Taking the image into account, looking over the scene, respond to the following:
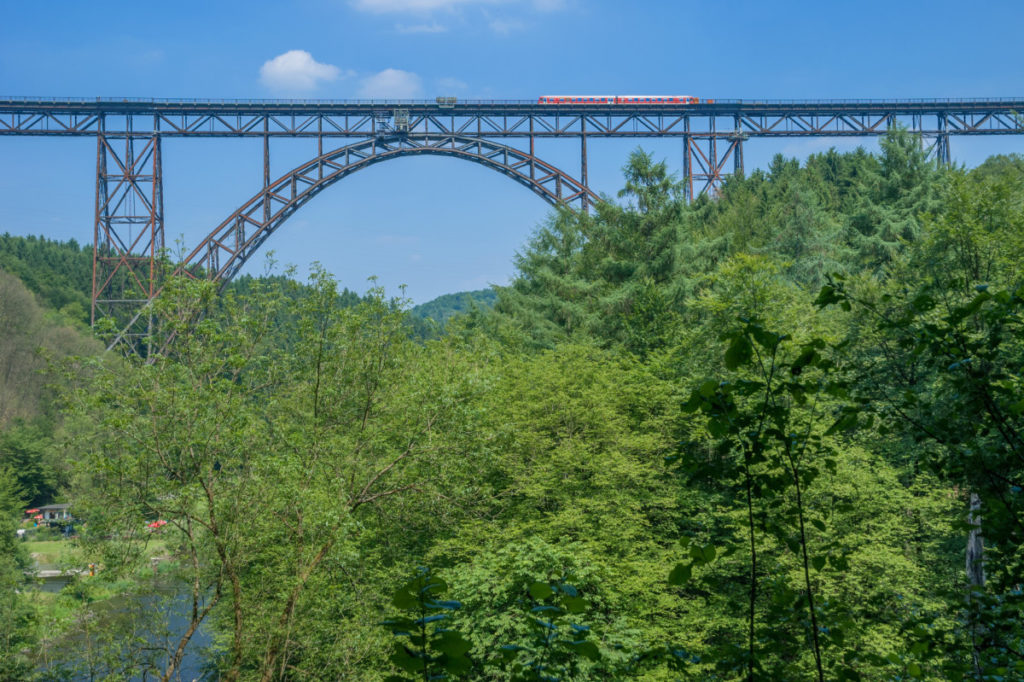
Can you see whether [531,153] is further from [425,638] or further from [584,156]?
[425,638]

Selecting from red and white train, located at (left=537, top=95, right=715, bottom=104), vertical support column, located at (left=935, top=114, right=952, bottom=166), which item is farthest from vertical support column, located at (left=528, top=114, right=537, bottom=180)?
vertical support column, located at (left=935, top=114, right=952, bottom=166)

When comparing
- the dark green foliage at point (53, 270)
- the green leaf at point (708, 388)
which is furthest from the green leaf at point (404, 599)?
the dark green foliage at point (53, 270)

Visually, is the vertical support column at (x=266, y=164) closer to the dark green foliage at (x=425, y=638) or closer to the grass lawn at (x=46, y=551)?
the grass lawn at (x=46, y=551)

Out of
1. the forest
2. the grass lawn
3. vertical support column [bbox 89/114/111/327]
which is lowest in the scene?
the grass lawn

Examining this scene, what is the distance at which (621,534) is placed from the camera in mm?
15758

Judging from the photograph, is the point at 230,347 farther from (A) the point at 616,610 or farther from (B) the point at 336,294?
(A) the point at 616,610

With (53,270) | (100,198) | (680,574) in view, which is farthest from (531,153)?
(53,270)

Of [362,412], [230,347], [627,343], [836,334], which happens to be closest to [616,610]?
[362,412]

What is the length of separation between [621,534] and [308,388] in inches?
271

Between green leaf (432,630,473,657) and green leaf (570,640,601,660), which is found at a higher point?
A: green leaf (432,630,473,657)

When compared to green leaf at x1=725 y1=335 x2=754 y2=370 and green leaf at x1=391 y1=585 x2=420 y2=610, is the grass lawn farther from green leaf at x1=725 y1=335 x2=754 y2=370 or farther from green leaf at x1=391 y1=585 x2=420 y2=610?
green leaf at x1=725 y1=335 x2=754 y2=370

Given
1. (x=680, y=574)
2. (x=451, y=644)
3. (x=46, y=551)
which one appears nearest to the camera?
(x=451, y=644)

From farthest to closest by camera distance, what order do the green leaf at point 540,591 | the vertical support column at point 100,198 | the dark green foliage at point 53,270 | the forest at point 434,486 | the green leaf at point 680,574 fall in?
the dark green foliage at point 53,270, the vertical support column at point 100,198, the forest at point 434,486, the green leaf at point 680,574, the green leaf at point 540,591

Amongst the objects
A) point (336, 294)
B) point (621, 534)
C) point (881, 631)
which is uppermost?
point (336, 294)
